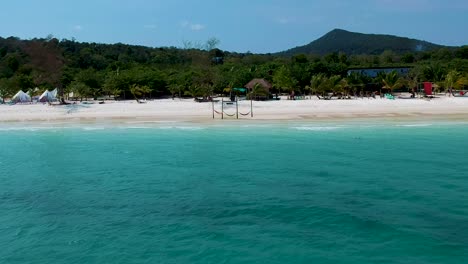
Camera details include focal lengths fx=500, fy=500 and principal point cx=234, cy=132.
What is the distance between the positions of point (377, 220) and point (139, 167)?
966cm

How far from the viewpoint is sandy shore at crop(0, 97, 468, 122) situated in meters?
35.6

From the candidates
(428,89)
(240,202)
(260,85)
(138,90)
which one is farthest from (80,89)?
(240,202)

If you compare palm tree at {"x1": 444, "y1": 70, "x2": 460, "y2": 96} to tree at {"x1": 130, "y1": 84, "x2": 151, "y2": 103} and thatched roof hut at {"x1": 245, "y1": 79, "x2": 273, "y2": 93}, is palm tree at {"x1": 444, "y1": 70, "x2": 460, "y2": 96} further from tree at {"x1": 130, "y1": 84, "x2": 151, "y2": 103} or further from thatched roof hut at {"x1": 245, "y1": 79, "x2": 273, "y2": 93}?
tree at {"x1": 130, "y1": 84, "x2": 151, "y2": 103}

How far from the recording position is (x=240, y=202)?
11992 mm

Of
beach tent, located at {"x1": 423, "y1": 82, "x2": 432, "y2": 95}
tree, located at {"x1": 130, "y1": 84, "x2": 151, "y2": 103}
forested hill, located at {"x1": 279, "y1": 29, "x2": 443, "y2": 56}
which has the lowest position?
beach tent, located at {"x1": 423, "y1": 82, "x2": 432, "y2": 95}

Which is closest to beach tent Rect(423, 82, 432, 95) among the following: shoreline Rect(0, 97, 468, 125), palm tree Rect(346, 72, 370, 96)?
shoreline Rect(0, 97, 468, 125)

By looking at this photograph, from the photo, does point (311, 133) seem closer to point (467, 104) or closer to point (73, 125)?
point (73, 125)

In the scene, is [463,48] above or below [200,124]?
above

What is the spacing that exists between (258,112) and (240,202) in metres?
25.7

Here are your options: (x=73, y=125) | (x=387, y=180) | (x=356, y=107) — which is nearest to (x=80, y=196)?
(x=387, y=180)

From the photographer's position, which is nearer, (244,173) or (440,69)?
(244,173)

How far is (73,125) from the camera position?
33.5 metres

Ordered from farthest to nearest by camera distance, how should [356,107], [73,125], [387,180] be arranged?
1. [356,107]
2. [73,125]
3. [387,180]

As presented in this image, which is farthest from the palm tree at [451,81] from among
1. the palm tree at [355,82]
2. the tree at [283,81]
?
the tree at [283,81]
